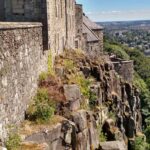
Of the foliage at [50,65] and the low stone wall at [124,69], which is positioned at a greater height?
the foliage at [50,65]

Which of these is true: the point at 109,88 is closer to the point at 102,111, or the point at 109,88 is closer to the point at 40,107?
the point at 102,111

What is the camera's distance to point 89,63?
124 feet

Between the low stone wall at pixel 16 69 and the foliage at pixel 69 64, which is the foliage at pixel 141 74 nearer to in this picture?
the foliage at pixel 69 64

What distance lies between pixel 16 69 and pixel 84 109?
723 centimetres

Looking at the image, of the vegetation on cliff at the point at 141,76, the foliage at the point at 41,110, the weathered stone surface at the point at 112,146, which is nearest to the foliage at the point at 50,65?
the foliage at the point at 41,110

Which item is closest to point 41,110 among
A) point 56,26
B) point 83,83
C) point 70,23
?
point 83,83

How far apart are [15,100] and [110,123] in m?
13.9

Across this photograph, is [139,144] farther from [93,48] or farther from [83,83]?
[93,48]

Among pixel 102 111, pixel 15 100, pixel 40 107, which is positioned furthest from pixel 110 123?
pixel 15 100

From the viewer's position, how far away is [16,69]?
2136 cm

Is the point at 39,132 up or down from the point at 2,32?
down

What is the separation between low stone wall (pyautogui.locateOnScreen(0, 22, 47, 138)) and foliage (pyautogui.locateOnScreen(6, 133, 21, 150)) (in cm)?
42

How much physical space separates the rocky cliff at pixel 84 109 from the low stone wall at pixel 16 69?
1.01 metres

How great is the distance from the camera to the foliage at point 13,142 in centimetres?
1888
